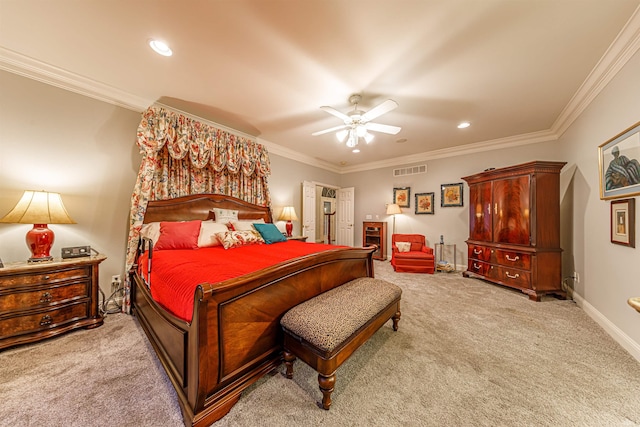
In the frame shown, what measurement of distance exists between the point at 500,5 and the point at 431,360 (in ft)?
9.19

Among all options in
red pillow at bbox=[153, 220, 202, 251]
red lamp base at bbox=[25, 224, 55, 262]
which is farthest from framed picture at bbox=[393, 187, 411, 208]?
red lamp base at bbox=[25, 224, 55, 262]

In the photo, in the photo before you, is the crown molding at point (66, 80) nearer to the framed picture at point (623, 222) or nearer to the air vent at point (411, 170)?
the air vent at point (411, 170)

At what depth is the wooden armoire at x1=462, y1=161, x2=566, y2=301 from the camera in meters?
3.09

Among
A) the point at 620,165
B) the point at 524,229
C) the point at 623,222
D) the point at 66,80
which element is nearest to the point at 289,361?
the point at 623,222

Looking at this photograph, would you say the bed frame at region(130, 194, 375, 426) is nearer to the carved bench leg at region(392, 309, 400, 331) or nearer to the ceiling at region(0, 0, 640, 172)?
the carved bench leg at region(392, 309, 400, 331)

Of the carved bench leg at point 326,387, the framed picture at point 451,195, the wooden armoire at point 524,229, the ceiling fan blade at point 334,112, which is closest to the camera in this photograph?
the carved bench leg at point 326,387

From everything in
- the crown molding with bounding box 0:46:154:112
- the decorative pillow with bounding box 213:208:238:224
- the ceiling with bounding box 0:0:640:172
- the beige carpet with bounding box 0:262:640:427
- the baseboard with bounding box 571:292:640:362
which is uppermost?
the ceiling with bounding box 0:0:640:172

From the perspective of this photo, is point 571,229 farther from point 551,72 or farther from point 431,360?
point 431,360

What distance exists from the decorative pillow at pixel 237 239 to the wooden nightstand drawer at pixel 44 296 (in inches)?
52.8

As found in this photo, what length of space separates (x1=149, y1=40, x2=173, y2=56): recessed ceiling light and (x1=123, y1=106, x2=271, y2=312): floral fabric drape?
977 mm

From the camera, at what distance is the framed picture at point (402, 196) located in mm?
5402

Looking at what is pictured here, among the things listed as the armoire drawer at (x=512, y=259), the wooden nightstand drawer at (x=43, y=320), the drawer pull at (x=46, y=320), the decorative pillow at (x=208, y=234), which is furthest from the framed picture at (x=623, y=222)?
the drawer pull at (x=46, y=320)

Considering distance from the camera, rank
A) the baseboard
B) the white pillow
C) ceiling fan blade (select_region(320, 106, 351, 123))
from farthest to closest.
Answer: the white pillow
ceiling fan blade (select_region(320, 106, 351, 123))
the baseboard

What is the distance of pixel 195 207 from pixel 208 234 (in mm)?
749
